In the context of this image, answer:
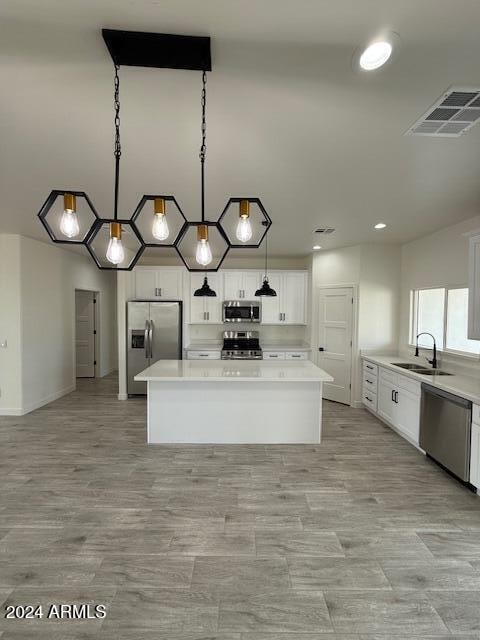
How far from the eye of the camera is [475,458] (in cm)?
286

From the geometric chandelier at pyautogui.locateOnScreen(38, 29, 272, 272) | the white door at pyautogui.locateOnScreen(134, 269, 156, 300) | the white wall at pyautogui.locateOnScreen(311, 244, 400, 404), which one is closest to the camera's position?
the geometric chandelier at pyautogui.locateOnScreen(38, 29, 272, 272)

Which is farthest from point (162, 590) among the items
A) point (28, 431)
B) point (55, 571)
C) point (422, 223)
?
point (422, 223)

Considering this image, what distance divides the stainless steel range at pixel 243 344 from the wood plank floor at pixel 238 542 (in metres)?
2.39

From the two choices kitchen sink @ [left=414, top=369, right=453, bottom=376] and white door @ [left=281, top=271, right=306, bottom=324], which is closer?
kitchen sink @ [left=414, top=369, right=453, bottom=376]

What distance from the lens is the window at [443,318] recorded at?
408 centimetres

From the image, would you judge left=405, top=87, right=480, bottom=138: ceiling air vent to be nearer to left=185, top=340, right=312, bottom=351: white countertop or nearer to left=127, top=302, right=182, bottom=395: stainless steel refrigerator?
left=185, top=340, right=312, bottom=351: white countertop

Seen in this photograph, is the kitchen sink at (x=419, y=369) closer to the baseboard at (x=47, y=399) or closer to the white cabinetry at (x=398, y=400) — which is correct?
the white cabinetry at (x=398, y=400)

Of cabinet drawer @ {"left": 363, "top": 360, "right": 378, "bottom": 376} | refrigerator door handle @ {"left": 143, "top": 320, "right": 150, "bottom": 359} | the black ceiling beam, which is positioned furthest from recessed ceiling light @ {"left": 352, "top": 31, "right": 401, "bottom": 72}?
refrigerator door handle @ {"left": 143, "top": 320, "right": 150, "bottom": 359}

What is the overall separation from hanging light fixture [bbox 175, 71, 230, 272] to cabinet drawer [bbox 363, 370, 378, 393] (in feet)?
9.53

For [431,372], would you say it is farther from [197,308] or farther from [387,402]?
[197,308]

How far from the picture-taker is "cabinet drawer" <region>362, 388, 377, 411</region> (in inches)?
192

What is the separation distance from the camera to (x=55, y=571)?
6.57 ft

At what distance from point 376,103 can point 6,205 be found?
370 centimetres

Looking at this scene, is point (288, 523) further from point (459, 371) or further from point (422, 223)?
point (422, 223)
